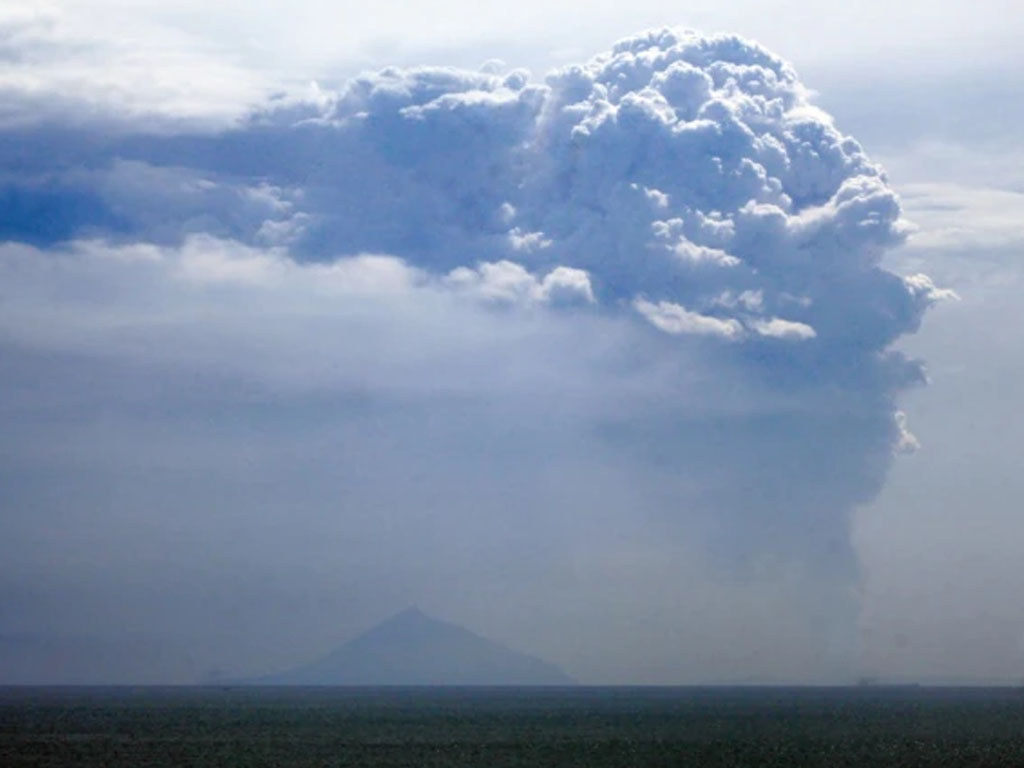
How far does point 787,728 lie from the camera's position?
596 feet

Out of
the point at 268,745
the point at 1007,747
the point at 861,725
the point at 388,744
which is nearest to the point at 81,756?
the point at 268,745

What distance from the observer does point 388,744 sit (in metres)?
148

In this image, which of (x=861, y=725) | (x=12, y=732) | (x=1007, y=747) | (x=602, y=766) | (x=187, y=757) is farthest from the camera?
(x=861, y=725)

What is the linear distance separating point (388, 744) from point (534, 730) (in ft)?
110

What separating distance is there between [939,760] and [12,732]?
10586 centimetres

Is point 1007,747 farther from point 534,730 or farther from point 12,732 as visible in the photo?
point 12,732

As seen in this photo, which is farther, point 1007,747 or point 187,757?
point 1007,747

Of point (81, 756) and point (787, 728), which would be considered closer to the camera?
point (81, 756)

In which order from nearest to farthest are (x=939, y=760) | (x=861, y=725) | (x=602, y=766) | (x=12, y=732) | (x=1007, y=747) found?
1. (x=602, y=766)
2. (x=939, y=760)
3. (x=1007, y=747)
4. (x=12, y=732)
5. (x=861, y=725)

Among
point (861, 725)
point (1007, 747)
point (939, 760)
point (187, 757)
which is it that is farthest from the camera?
point (861, 725)

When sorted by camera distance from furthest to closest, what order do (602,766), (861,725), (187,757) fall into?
(861,725)
(187,757)
(602,766)

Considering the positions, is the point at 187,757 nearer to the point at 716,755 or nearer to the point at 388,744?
the point at 388,744

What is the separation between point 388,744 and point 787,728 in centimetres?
5641

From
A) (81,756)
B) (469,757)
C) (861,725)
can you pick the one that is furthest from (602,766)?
(861,725)
